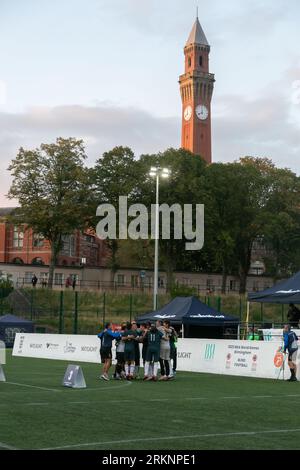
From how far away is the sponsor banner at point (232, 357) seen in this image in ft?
86.6

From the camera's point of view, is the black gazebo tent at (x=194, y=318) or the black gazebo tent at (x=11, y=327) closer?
the black gazebo tent at (x=194, y=318)

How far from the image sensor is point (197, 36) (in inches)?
5827

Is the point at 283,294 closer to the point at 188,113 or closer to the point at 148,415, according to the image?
the point at 148,415

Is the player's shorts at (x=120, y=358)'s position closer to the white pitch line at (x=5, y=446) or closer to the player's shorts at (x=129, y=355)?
the player's shorts at (x=129, y=355)

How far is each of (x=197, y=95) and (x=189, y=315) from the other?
111222 mm

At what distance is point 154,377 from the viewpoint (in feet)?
80.2

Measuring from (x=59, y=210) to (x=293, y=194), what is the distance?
29546 millimetres

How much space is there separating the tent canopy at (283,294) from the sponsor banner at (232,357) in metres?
Answer: 2.63

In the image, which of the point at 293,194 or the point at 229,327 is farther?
the point at 293,194

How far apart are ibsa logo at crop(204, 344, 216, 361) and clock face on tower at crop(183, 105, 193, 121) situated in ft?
376

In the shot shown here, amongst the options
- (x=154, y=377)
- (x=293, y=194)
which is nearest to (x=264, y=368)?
(x=154, y=377)

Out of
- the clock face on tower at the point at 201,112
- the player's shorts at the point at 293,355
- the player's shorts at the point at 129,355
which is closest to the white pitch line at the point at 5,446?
the player's shorts at the point at 129,355

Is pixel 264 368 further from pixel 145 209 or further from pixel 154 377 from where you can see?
pixel 145 209

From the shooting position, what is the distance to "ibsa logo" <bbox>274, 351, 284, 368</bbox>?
26094mm
